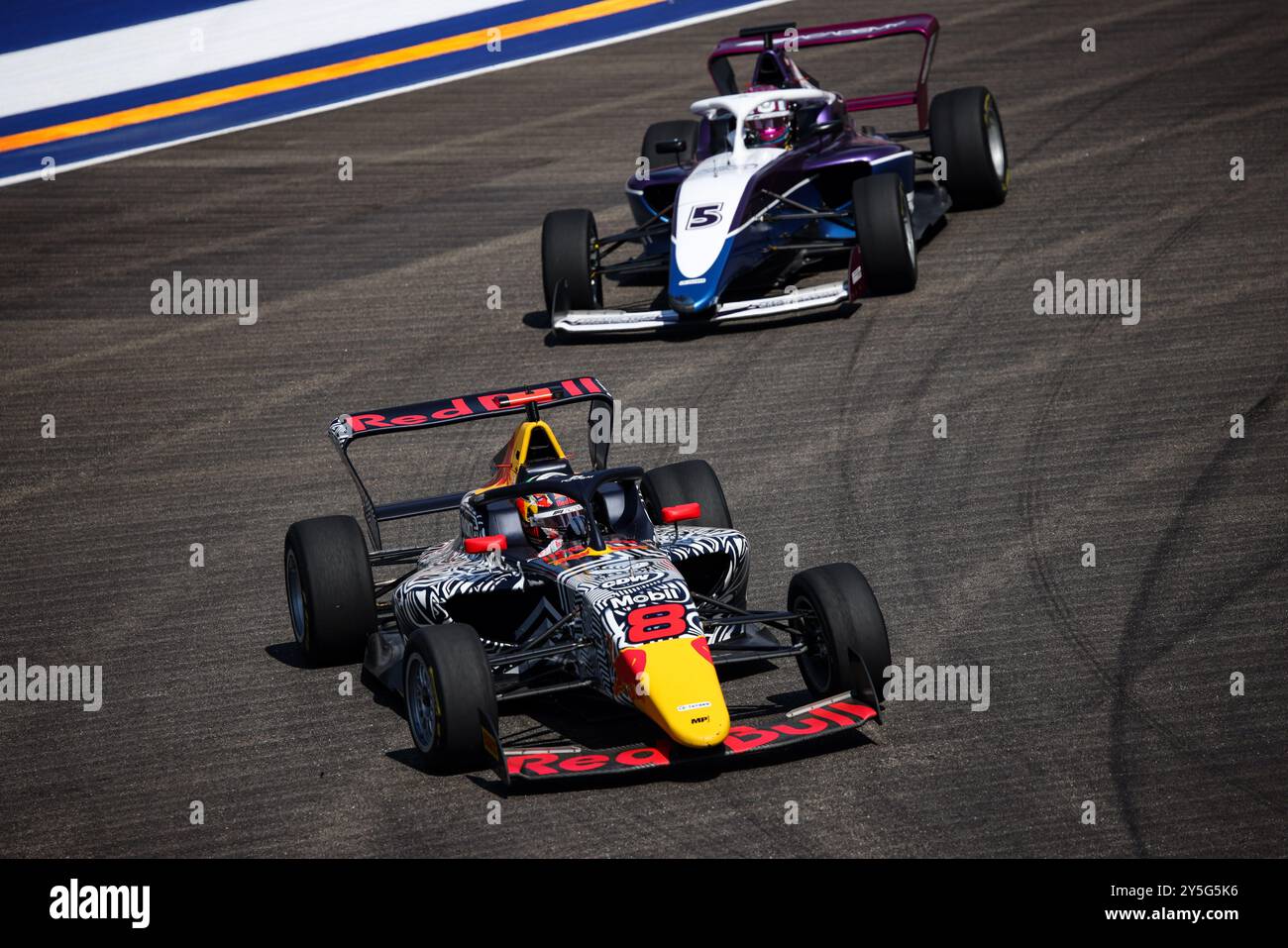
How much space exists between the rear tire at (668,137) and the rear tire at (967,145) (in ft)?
8.87

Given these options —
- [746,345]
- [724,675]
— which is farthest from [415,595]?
[746,345]

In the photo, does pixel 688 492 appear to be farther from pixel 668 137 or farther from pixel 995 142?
pixel 995 142

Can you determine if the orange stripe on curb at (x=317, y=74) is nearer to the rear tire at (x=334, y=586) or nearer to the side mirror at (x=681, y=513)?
the rear tire at (x=334, y=586)

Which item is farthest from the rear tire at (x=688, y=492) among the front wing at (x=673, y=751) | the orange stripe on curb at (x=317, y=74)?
the orange stripe on curb at (x=317, y=74)

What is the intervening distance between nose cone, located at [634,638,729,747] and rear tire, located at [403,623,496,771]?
770 mm

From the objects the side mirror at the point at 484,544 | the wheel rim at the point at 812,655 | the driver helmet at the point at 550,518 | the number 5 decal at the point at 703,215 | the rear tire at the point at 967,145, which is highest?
the rear tire at the point at 967,145

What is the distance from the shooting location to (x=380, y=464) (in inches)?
535

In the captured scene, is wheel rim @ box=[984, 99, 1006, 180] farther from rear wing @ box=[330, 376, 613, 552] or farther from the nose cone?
the nose cone

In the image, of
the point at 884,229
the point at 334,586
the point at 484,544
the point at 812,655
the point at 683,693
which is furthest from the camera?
the point at 884,229

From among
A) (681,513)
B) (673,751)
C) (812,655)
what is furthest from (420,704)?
(812,655)

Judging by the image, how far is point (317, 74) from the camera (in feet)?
84.8

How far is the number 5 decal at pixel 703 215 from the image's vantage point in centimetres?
1522

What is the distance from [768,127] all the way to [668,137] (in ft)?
7.78

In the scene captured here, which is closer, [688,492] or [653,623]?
[653,623]
